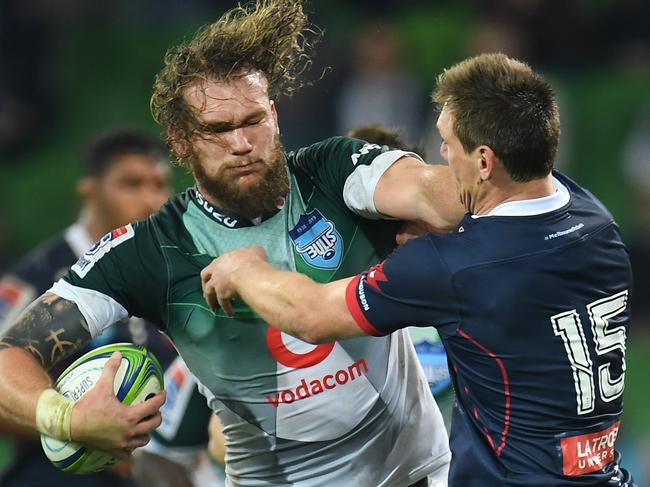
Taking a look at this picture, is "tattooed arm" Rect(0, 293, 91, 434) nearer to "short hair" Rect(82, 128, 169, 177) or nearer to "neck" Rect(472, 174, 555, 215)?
"neck" Rect(472, 174, 555, 215)

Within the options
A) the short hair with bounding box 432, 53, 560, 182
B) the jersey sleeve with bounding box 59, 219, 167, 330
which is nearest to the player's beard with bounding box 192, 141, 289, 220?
the jersey sleeve with bounding box 59, 219, 167, 330

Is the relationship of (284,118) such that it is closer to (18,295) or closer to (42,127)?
(42,127)

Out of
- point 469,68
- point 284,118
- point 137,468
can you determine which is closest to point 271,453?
point 469,68

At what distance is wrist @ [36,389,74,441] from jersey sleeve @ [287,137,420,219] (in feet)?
3.80

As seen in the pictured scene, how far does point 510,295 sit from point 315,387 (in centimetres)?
87

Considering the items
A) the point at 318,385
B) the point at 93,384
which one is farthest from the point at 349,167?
the point at 93,384

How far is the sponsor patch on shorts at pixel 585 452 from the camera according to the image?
3.65 metres

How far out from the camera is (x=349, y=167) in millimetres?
4117

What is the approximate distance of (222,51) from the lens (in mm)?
4090

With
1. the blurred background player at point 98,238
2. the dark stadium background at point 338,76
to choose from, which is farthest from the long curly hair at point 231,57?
the dark stadium background at point 338,76

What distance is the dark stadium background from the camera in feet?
34.8

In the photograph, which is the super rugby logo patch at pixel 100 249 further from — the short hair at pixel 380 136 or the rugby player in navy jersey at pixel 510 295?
the short hair at pixel 380 136

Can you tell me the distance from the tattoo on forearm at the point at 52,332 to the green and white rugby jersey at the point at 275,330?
0.15 ft

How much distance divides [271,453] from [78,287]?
910 millimetres
